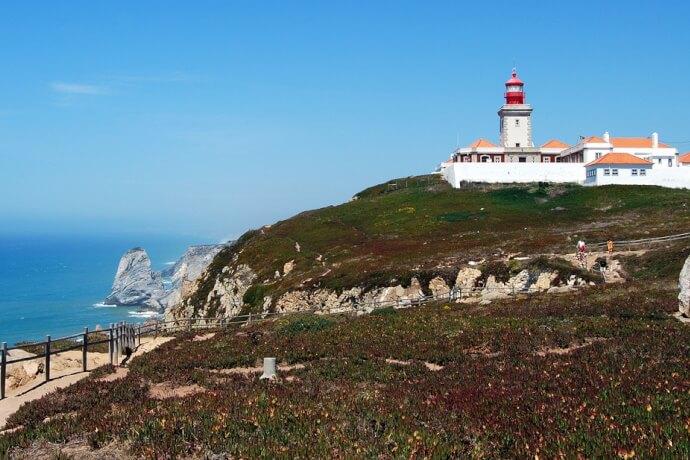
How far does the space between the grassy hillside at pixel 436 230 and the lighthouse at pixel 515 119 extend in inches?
612

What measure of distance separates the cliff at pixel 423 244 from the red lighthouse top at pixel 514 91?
20.9 m

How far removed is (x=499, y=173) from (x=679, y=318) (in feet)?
289

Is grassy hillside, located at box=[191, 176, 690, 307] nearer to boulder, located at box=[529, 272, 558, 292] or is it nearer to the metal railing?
boulder, located at box=[529, 272, 558, 292]

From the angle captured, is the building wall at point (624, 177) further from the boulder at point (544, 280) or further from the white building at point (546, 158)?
the boulder at point (544, 280)

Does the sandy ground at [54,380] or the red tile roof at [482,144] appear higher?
the red tile roof at [482,144]

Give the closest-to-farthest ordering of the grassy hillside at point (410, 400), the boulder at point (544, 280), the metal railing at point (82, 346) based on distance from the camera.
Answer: the grassy hillside at point (410, 400), the metal railing at point (82, 346), the boulder at point (544, 280)

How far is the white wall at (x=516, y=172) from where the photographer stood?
10475 centimetres

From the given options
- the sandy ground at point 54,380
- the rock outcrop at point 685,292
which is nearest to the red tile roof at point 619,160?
the rock outcrop at point 685,292

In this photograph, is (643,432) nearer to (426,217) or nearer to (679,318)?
(679,318)

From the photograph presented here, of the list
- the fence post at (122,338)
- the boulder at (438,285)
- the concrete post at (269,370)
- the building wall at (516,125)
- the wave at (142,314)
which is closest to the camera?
the concrete post at (269,370)

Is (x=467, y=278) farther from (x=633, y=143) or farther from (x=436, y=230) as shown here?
(x=633, y=143)

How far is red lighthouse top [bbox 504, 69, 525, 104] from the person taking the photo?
11788 cm

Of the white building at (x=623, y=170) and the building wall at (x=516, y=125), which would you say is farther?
the building wall at (x=516, y=125)

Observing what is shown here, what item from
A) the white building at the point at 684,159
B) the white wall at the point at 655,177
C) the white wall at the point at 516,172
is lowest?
the white wall at the point at 655,177
